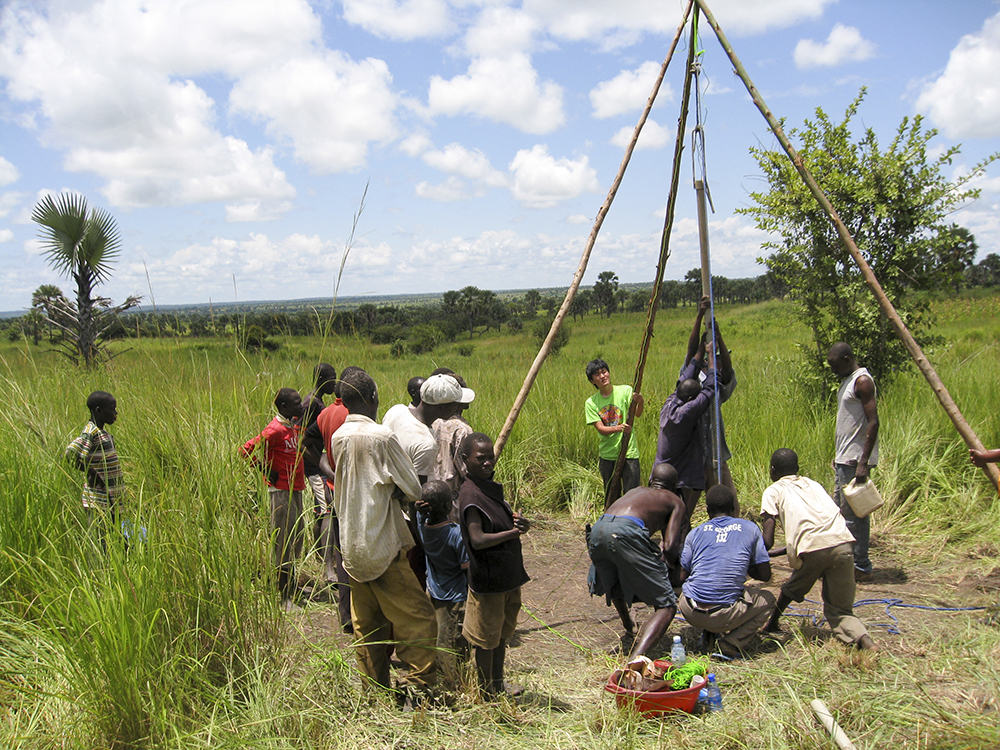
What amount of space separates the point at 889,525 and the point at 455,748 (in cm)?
483

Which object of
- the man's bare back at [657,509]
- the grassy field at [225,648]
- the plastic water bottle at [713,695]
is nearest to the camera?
the grassy field at [225,648]

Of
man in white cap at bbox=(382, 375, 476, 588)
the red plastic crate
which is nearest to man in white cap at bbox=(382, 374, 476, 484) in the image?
man in white cap at bbox=(382, 375, 476, 588)

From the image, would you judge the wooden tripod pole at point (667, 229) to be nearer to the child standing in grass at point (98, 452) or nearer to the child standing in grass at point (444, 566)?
the child standing in grass at point (444, 566)

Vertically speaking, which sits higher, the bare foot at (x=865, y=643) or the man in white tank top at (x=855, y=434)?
the man in white tank top at (x=855, y=434)

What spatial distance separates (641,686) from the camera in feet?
10.6

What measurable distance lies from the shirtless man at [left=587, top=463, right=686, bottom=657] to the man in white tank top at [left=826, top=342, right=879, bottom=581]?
1.58m

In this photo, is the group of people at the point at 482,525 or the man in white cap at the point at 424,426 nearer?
the group of people at the point at 482,525

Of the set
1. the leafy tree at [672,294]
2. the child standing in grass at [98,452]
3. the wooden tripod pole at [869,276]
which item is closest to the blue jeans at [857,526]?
the wooden tripod pole at [869,276]

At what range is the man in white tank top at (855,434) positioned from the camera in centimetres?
472

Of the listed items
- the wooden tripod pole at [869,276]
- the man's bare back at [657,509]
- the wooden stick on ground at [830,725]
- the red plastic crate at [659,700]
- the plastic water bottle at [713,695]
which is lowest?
the plastic water bottle at [713,695]

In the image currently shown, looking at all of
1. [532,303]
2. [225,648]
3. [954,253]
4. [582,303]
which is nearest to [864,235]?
[954,253]

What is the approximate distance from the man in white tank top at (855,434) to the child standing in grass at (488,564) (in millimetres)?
2816

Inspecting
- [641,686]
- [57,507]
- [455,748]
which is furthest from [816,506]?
[57,507]

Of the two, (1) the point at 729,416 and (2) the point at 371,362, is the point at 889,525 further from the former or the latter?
(2) the point at 371,362
